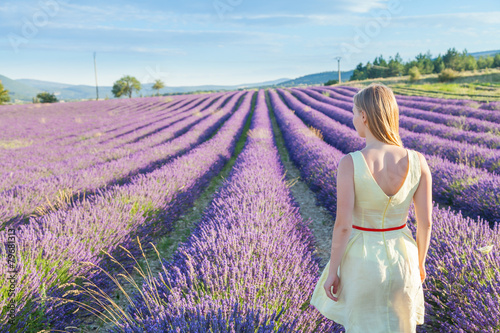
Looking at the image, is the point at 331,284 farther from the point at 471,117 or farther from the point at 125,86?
the point at 125,86

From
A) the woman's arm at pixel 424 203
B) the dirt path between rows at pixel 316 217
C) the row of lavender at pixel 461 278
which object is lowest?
the dirt path between rows at pixel 316 217

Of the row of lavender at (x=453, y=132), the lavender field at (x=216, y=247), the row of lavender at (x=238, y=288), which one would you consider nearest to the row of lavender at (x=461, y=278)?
the lavender field at (x=216, y=247)

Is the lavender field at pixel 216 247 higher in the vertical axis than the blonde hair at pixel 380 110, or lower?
lower

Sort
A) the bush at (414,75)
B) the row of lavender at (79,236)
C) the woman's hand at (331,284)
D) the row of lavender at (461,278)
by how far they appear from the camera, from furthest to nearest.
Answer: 1. the bush at (414,75)
2. the row of lavender at (79,236)
3. the row of lavender at (461,278)
4. the woman's hand at (331,284)

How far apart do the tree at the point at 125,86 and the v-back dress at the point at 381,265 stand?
63.5 metres

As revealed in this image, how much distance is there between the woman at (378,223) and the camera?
1297mm

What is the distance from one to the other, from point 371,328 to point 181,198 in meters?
3.82

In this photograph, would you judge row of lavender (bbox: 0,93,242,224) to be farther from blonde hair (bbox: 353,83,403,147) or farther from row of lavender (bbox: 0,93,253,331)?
blonde hair (bbox: 353,83,403,147)

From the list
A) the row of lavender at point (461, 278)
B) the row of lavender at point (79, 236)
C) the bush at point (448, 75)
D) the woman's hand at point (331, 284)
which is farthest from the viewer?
the bush at point (448, 75)

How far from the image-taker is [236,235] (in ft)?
7.81

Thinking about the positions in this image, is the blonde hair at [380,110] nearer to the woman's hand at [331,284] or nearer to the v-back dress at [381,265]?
the v-back dress at [381,265]

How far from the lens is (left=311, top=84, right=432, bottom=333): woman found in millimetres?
1297

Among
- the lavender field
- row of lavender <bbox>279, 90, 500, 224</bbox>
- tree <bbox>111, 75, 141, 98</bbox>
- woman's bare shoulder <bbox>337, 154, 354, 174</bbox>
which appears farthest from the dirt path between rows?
tree <bbox>111, 75, 141, 98</bbox>

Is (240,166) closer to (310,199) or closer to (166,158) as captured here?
(310,199)
